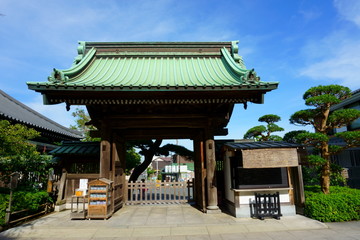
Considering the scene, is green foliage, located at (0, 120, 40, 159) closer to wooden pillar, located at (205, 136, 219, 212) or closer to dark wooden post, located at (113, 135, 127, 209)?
dark wooden post, located at (113, 135, 127, 209)

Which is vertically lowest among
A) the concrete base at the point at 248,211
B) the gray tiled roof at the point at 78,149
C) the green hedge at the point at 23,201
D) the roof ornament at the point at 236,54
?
the concrete base at the point at 248,211

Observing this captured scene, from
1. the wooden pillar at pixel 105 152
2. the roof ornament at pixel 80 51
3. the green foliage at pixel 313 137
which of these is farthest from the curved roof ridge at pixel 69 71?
the green foliage at pixel 313 137

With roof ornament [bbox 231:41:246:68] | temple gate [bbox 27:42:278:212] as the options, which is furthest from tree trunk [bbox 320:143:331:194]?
roof ornament [bbox 231:41:246:68]

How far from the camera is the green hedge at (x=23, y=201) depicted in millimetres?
7632

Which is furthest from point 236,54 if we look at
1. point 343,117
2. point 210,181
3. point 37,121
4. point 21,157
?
point 37,121

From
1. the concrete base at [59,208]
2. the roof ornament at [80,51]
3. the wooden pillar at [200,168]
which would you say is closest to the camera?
the wooden pillar at [200,168]

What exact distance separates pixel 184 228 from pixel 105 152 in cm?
445

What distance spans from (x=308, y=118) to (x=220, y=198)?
5.77 metres

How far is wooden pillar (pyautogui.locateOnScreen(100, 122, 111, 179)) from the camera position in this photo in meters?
8.95

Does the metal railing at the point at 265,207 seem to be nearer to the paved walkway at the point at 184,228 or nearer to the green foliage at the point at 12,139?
the paved walkway at the point at 184,228

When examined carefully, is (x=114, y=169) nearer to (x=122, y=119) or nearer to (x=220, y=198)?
(x=122, y=119)

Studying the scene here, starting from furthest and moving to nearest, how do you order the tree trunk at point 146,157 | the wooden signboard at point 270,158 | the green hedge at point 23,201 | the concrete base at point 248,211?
the tree trunk at point 146,157 < the concrete base at point 248,211 < the wooden signboard at point 270,158 < the green hedge at point 23,201

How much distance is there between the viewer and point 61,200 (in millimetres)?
10734

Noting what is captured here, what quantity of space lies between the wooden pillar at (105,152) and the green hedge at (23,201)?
3101 millimetres
